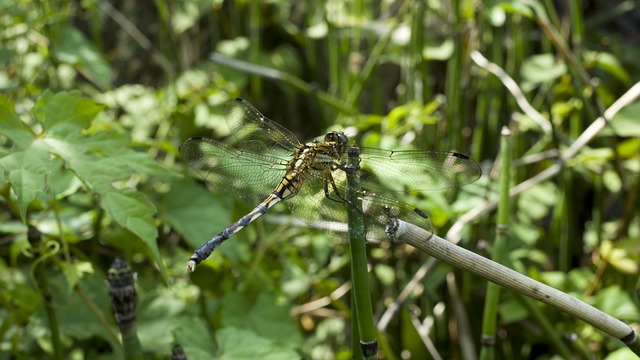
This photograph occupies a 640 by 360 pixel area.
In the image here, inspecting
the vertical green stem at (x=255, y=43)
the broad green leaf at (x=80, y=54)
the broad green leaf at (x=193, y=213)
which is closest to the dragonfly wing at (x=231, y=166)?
the broad green leaf at (x=193, y=213)

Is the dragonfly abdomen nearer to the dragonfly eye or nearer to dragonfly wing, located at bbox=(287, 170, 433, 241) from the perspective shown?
dragonfly wing, located at bbox=(287, 170, 433, 241)

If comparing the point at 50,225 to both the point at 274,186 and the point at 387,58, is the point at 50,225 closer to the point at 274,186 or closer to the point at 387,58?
the point at 274,186

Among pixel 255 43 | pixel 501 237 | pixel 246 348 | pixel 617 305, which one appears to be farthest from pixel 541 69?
pixel 246 348

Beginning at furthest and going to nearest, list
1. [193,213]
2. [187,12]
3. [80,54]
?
[187,12] < [80,54] < [193,213]

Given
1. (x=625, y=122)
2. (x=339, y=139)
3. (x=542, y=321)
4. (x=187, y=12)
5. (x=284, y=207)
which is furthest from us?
(x=187, y=12)

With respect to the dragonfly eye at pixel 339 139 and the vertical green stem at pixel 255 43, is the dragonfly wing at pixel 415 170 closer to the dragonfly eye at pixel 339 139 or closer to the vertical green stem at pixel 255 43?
the dragonfly eye at pixel 339 139

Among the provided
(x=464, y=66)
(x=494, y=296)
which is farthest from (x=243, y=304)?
(x=464, y=66)

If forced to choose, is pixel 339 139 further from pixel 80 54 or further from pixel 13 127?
pixel 80 54

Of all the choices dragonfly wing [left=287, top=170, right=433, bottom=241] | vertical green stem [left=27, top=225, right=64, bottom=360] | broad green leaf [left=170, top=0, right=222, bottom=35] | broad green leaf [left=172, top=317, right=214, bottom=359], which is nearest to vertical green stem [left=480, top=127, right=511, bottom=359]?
dragonfly wing [left=287, top=170, right=433, bottom=241]
